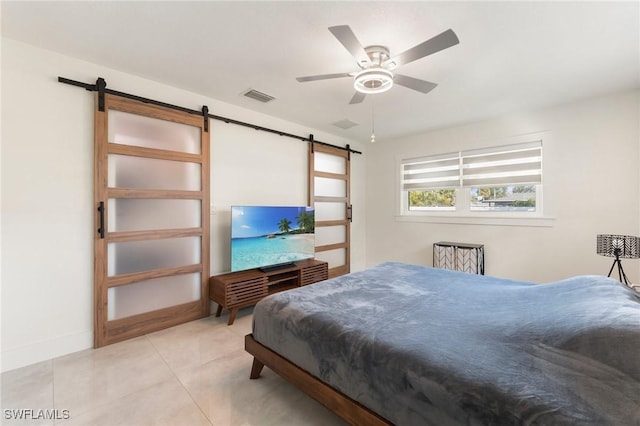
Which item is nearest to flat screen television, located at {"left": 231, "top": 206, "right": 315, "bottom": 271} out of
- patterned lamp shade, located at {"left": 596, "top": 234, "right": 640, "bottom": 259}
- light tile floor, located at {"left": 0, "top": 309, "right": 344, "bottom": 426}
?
light tile floor, located at {"left": 0, "top": 309, "right": 344, "bottom": 426}

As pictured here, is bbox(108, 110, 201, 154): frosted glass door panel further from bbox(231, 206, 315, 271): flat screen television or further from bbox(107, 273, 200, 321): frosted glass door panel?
bbox(107, 273, 200, 321): frosted glass door panel

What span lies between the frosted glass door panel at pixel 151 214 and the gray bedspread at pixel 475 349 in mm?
1708

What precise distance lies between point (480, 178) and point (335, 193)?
246 cm

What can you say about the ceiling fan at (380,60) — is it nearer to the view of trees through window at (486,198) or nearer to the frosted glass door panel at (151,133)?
the frosted glass door panel at (151,133)

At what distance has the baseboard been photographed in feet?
7.31

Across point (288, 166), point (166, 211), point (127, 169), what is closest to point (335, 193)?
point (288, 166)

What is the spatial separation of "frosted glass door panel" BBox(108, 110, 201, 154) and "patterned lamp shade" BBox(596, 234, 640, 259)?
4.66 m

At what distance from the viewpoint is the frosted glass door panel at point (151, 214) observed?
109 inches

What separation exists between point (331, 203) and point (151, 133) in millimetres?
3082

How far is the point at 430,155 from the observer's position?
4.89 m

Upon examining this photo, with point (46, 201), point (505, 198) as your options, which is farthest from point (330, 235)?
point (46, 201)

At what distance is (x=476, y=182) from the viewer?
14.4 feet

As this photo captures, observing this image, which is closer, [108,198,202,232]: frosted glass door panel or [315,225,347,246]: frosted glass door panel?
[108,198,202,232]: frosted glass door panel

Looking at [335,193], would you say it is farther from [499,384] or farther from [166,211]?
[499,384]
